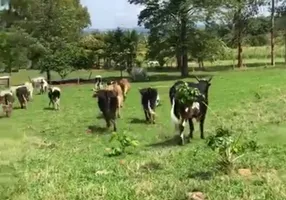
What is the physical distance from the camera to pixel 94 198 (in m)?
8.41

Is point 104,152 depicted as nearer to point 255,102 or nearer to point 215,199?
point 215,199

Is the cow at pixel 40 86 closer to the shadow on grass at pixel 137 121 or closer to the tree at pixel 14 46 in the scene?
the tree at pixel 14 46

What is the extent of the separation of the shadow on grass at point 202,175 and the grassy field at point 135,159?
17mm

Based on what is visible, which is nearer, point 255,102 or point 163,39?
point 255,102

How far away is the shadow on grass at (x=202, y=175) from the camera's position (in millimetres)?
9562

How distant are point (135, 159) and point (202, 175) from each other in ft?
7.51

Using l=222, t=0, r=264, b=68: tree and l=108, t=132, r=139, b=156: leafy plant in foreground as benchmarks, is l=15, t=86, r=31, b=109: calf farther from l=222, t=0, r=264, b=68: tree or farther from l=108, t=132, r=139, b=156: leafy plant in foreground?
l=222, t=0, r=264, b=68: tree

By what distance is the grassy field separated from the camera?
8.79 metres

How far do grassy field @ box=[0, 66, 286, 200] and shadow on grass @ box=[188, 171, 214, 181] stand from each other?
17 millimetres

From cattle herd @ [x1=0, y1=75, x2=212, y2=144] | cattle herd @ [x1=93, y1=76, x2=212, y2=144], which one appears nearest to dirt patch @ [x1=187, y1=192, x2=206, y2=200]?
cattle herd @ [x1=0, y1=75, x2=212, y2=144]

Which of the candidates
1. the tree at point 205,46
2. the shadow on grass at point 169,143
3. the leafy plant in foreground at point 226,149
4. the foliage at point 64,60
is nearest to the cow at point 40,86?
the foliage at point 64,60

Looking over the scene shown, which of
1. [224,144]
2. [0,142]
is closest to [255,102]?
[0,142]

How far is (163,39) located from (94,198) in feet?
107

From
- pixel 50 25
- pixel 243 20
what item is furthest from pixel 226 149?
pixel 243 20
